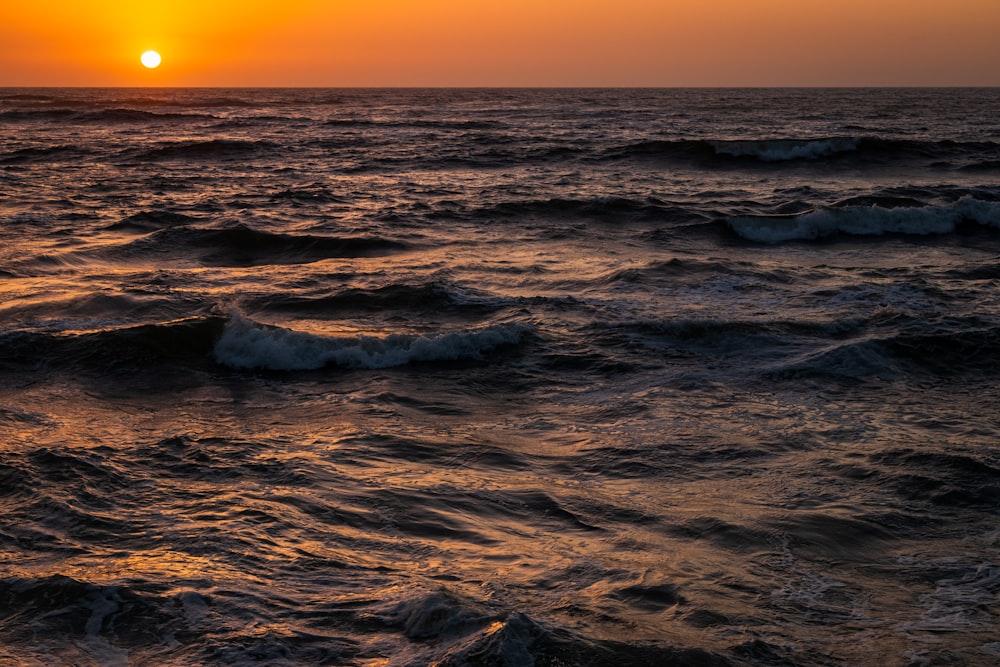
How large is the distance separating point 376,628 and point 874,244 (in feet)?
46.8

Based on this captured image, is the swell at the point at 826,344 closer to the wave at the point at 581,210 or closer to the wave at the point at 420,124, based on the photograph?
the wave at the point at 581,210

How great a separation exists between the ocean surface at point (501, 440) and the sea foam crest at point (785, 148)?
12710 millimetres

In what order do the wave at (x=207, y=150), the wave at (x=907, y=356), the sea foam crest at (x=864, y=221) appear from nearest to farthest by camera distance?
the wave at (x=907, y=356), the sea foam crest at (x=864, y=221), the wave at (x=207, y=150)

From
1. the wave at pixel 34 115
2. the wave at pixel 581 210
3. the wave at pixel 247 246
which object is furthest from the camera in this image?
the wave at pixel 34 115

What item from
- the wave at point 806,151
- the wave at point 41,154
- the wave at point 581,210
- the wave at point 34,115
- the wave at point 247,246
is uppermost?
the wave at point 34,115

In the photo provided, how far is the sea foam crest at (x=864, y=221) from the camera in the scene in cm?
1719

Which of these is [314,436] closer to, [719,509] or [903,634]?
[719,509]

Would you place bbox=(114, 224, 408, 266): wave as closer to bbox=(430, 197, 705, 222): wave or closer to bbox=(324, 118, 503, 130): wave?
bbox=(430, 197, 705, 222): wave

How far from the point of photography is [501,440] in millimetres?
6961

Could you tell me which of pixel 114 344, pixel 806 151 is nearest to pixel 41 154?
pixel 114 344

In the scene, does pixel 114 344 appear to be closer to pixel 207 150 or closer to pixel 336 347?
pixel 336 347

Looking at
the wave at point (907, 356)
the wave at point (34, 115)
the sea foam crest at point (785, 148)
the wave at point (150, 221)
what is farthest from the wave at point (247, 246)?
the wave at point (34, 115)

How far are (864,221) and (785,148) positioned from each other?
1412 cm

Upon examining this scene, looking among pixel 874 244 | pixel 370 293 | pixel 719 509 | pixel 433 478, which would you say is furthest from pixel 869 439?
pixel 874 244
